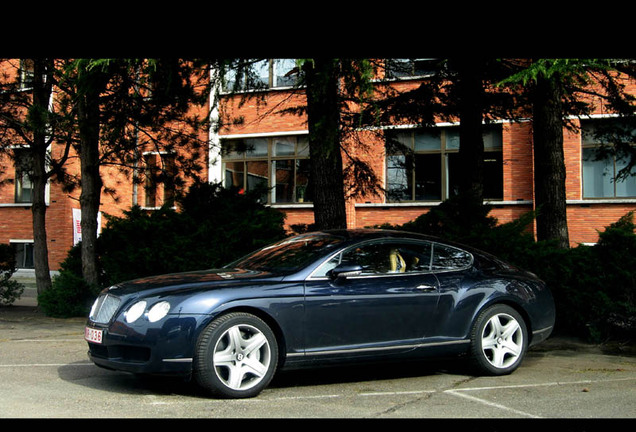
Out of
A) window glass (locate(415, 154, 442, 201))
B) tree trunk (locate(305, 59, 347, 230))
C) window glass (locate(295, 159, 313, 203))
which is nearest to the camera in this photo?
tree trunk (locate(305, 59, 347, 230))

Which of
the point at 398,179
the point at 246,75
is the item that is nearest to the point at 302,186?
the point at 398,179

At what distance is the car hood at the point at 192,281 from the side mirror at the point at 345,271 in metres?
0.50

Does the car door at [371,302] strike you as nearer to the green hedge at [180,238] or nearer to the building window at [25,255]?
the green hedge at [180,238]

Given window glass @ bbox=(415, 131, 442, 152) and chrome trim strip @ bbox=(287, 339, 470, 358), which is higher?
window glass @ bbox=(415, 131, 442, 152)

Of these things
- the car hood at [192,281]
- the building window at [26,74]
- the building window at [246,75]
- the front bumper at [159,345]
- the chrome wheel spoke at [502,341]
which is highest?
the building window at [26,74]

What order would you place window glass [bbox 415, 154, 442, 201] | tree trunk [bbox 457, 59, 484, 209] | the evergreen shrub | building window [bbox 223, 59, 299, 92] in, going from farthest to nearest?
window glass [bbox 415, 154, 442, 201] < the evergreen shrub < tree trunk [bbox 457, 59, 484, 209] < building window [bbox 223, 59, 299, 92]

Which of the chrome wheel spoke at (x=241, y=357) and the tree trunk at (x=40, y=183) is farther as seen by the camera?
the tree trunk at (x=40, y=183)

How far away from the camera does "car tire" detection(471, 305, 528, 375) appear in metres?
7.20

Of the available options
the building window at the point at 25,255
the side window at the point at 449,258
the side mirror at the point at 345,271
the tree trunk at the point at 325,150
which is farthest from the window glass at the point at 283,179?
the side mirror at the point at 345,271

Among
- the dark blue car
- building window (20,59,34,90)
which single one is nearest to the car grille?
the dark blue car

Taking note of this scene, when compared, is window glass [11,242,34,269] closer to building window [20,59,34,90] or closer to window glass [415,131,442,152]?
building window [20,59,34,90]

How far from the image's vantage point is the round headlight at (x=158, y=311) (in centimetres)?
595

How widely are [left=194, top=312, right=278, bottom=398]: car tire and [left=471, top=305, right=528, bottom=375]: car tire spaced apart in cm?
223
